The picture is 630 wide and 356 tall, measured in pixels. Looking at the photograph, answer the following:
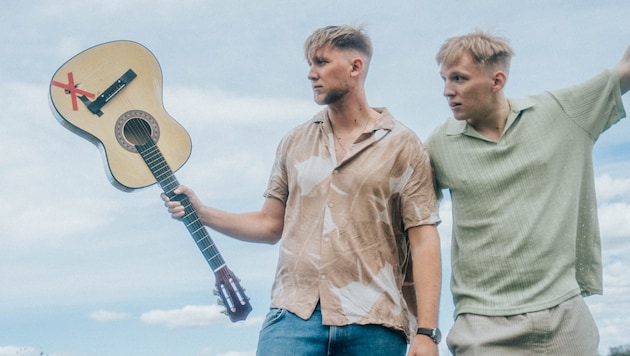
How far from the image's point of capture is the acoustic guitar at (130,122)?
4477mm

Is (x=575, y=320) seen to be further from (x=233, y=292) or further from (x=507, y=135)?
(x=233, y=292)

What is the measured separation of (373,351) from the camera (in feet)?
12.8

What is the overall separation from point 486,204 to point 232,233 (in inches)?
59.6

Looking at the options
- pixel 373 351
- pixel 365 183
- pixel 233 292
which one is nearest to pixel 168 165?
pixel 233 292

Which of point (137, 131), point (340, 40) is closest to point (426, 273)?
point (340, 40)

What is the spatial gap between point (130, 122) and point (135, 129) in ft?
0.20

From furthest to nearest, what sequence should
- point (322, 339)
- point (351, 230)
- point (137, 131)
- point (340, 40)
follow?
1. point (137, 131)
2. point (340, 40)
3. point (351, 230)
4. point (322, 339)

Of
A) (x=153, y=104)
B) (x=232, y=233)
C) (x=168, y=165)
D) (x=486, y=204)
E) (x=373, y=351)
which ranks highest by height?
(x=153, y=104)

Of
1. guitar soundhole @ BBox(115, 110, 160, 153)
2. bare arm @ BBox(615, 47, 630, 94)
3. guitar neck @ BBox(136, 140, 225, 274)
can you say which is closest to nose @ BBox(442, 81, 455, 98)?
bare arm @ BBox(615, 47, 630, 94)

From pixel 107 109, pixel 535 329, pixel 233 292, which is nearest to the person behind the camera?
pixel 535 329

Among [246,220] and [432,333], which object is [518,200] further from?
[246,220]

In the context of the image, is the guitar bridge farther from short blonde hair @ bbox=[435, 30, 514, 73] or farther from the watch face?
the watch face

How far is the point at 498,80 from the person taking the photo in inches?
162

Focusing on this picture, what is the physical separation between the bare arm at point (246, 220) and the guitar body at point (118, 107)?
0.32 m
